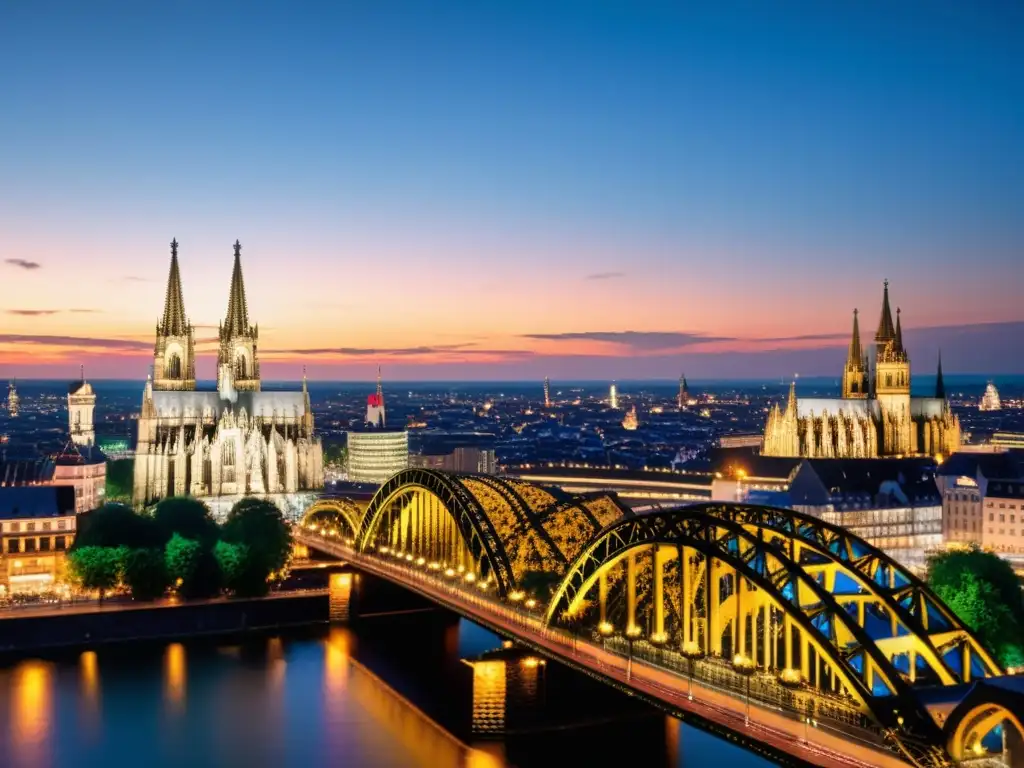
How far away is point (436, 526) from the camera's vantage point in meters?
72.9

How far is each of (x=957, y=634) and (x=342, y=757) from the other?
2279 cm

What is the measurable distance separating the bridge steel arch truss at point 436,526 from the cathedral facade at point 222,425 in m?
35.1

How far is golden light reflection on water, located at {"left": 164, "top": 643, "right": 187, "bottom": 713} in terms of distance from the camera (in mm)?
55719

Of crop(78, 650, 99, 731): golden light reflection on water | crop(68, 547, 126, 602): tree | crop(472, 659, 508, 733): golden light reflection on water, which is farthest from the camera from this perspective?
crop(68, 547, 126, 602): tree

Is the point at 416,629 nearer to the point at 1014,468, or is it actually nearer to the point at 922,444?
the point at 1014,468

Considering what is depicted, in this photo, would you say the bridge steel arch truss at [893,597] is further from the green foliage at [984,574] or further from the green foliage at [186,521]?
the green foliage at [186,521]

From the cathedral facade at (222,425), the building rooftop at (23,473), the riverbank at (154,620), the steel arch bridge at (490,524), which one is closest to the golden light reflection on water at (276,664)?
the riverbank at (154,620)

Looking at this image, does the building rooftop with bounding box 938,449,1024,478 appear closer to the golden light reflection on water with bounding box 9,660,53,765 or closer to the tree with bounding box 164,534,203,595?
the tree with bounding box 164,534,203,595

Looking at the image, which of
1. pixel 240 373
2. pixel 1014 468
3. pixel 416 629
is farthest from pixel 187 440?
pixel 1014 468

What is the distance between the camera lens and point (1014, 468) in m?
97.8

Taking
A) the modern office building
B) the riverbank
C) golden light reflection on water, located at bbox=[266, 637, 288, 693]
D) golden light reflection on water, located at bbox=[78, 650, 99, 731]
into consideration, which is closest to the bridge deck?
golden light reflection on water, located at bbox=[266, 637, 288, 693]

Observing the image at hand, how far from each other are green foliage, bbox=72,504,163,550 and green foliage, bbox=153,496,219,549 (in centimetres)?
138

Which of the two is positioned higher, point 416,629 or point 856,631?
point 856,631

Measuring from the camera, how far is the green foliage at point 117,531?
7656cm
